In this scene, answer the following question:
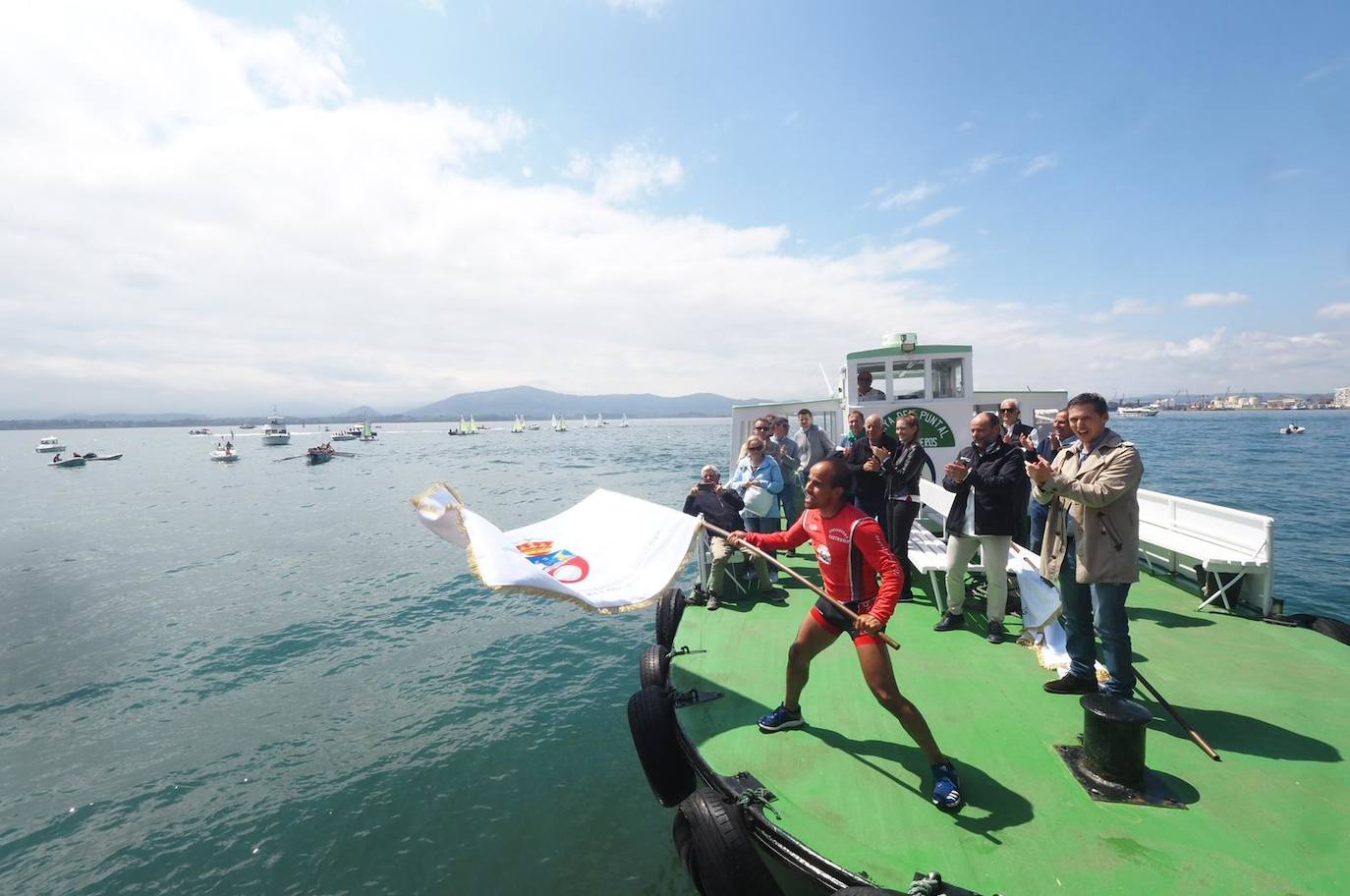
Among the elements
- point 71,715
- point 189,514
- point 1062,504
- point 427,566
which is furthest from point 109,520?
point 1062,504

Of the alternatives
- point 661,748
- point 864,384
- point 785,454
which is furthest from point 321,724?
point 864,384

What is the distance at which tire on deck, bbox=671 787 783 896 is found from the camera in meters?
3.60

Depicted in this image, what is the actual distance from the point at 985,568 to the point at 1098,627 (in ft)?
6.24

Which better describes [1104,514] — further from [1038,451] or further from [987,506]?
[1038,451]

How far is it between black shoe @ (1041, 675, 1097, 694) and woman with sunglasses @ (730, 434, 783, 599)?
12.1 feet

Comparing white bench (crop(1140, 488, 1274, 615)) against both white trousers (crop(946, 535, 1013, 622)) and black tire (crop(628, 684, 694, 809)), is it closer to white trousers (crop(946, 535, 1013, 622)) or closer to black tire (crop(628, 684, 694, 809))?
white trousers (crop(946, 535, 1013, 622))

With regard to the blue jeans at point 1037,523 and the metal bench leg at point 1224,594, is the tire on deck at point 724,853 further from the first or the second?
the metal bench leg at point 1224,594

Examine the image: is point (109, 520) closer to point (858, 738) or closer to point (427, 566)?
point (427, 566)

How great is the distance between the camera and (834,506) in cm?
421

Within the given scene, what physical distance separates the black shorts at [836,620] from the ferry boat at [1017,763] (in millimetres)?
1046

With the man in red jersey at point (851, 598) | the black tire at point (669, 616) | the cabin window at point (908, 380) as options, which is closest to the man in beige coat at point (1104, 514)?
the man in red jersey at point (851, 598)

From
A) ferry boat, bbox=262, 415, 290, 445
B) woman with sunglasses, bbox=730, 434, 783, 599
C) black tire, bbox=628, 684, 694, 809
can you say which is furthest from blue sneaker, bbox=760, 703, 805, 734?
ferry boat, bbox=262, 415, 290, 445

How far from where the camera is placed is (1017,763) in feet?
13.5

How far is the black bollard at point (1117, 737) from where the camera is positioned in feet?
12.0
